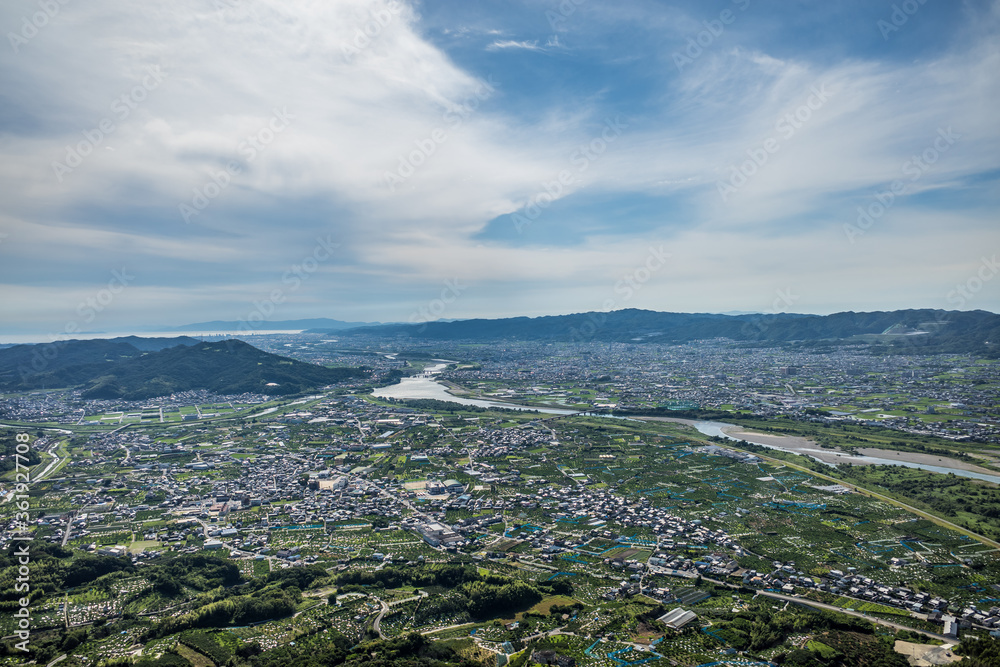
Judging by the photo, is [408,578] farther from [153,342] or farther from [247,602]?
[153,342]

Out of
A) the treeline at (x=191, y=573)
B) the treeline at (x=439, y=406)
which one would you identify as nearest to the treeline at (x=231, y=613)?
the treeline at (x=191, y=573)

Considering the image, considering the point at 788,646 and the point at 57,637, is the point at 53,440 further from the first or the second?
the point at 788,646

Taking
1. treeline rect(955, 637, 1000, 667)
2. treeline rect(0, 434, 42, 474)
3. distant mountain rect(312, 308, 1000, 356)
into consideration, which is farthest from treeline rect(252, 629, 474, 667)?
distant mountain rect(312, 308, 1000, 356)

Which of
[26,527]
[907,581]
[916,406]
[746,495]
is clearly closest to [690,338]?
[916,406]

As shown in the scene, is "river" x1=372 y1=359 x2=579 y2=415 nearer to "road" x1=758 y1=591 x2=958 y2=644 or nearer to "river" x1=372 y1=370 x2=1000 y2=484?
"river" x1=372 y1=370 x2=1000 y2=484

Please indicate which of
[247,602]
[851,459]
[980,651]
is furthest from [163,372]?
[980,651]

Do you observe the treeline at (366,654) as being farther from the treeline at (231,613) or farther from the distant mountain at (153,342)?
the distant mountain at (153,342)
